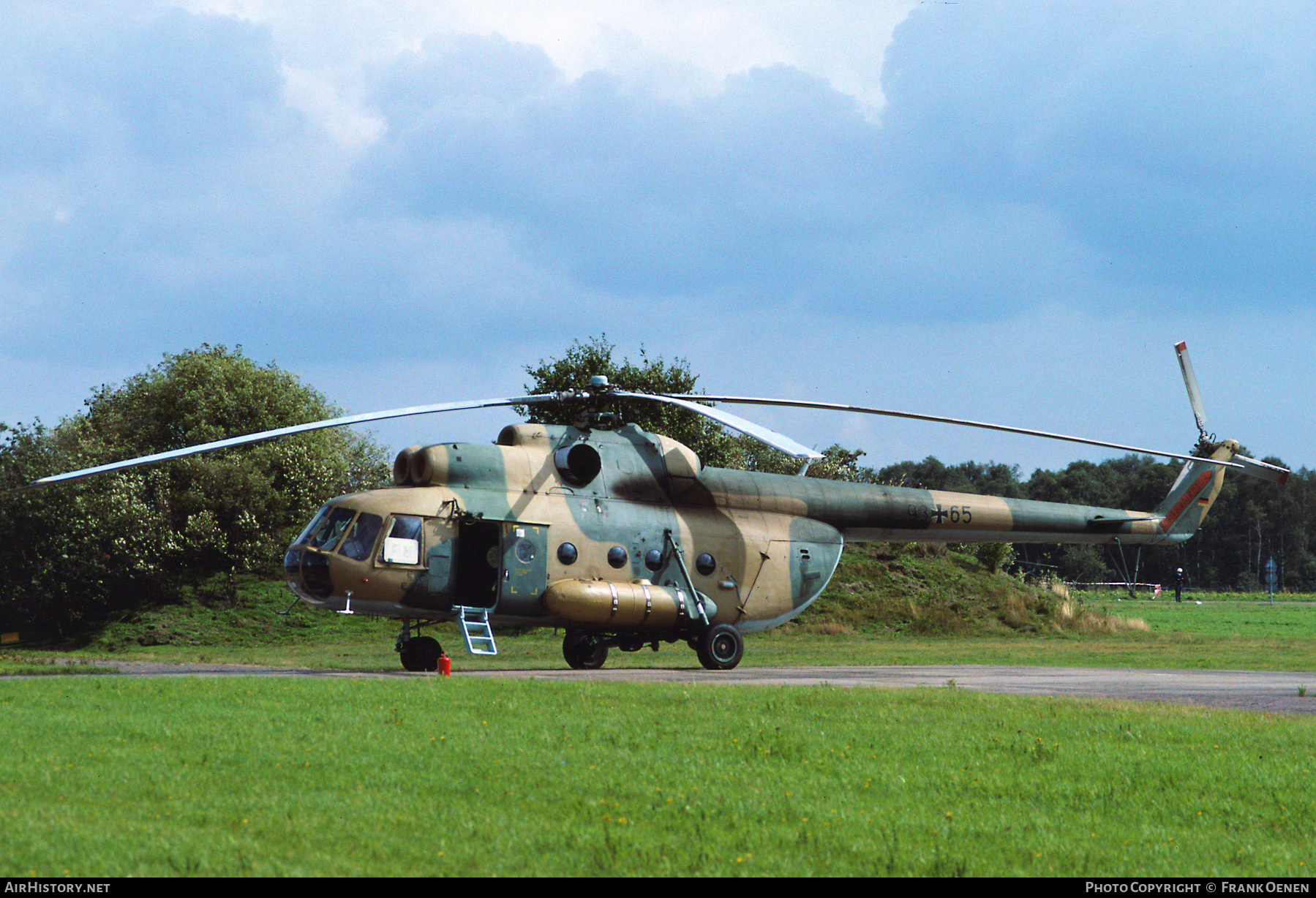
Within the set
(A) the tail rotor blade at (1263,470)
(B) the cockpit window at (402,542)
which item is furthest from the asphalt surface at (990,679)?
(A) the tail rotor blade at (1263,470)

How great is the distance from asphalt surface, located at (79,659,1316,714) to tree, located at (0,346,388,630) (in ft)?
74.3

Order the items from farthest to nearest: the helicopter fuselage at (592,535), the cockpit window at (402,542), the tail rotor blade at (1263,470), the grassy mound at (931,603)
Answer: the grassy mound at (931,603), the tail rotor blade at (1263,470), the helicopter fuselage at (592,535), the cockpit window at (402,542)

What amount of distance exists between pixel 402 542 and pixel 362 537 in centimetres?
73

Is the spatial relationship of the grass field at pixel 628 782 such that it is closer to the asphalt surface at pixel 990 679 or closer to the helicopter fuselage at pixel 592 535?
the asphalt surface at pixel 990 679

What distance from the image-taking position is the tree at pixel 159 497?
45.5 metres

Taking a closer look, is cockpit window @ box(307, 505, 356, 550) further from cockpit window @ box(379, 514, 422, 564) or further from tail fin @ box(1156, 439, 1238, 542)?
tail fin @ box(1156, 439, 1238, 542)

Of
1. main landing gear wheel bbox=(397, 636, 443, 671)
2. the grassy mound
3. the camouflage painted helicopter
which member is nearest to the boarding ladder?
the camouflage painted helicopter

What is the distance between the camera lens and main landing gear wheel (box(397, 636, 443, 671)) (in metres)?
22.2

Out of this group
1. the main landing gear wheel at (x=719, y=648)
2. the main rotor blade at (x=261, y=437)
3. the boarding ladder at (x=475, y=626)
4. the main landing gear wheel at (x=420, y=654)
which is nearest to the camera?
the main rotor blade at (x=261, y=437)

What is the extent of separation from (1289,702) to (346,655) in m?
24.1

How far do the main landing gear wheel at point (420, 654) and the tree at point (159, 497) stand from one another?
2626 cm

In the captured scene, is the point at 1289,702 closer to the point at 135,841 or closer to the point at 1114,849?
the point at 1114,849

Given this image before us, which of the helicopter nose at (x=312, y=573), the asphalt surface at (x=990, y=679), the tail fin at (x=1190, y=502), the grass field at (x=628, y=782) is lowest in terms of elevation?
the asphalt surface at (x=990, y=679)

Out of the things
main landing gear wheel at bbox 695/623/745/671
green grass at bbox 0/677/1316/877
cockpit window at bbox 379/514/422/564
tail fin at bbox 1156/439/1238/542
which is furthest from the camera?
tail fin at bbox 1156/439/1238/542
